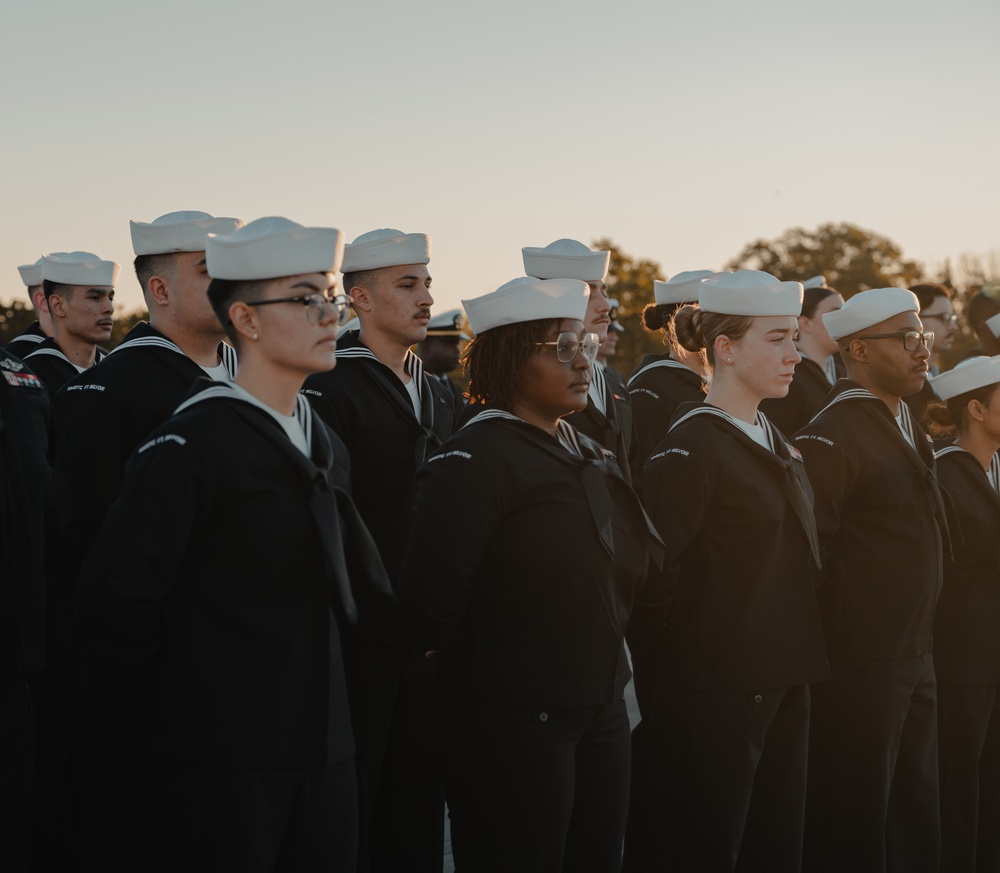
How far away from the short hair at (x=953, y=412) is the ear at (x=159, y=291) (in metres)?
3.40

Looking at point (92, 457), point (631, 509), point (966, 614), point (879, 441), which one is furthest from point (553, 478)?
point (966, 614)

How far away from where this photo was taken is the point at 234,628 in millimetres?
2861

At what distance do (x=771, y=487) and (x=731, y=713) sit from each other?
785 mm

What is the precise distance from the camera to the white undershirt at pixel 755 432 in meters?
4.46

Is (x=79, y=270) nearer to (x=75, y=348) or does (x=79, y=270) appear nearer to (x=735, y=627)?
(x=75, y=348)

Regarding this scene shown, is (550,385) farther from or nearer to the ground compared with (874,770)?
farther from the ground

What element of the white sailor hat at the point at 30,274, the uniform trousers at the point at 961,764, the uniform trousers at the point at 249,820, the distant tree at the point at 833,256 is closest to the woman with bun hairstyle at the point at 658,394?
the uniform trousers at the point at 961,764

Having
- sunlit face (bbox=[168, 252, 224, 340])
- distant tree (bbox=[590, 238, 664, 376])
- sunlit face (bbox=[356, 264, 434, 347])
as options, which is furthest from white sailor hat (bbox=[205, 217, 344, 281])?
distant tree (bbox=[590, 238, 664, 376])

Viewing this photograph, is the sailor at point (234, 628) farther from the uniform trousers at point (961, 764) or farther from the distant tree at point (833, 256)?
the distant tree at point (833, 256)

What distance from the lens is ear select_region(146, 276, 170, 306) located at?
4.23m

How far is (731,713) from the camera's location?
4.25m

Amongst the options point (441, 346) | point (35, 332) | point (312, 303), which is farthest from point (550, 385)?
point (441, 346)

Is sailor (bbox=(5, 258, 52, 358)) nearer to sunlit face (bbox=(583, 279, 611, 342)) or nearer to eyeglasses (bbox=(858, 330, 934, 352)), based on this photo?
sunlit face (bbox=(583, 279, 611, 342))

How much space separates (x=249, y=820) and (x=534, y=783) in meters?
0.92
